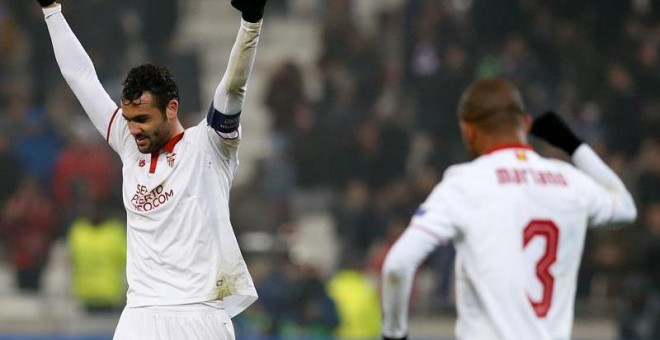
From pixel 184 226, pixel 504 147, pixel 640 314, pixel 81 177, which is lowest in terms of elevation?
pixel 640 314

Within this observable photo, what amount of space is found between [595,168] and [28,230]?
10528 millimetres

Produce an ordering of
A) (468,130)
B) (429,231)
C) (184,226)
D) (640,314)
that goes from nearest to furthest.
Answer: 1. (429,231)
2. (468,130)
3. (184,226)
4. (640,314)

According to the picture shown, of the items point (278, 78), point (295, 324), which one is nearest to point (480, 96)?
point (295, 324)

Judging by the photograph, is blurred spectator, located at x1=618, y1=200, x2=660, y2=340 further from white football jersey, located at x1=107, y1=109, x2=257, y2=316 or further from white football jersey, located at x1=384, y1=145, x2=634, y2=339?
white football jersey, located at x1=384, y1=145, x2=634, y2=339

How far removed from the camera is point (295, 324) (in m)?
13.7

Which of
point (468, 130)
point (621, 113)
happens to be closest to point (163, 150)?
point (468, 130)

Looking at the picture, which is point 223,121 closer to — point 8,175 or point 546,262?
point 546,262

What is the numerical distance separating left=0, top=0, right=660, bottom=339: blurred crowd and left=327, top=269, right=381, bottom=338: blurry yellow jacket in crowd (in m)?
0.02

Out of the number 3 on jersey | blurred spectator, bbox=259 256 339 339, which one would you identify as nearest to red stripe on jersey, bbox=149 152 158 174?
the number 3 on jersey

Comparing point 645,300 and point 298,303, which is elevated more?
point 298,303

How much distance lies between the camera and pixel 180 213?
5766 mm

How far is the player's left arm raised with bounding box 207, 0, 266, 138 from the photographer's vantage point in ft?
18.1

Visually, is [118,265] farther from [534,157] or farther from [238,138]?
[534,157]

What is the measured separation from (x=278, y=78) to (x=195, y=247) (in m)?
10.9
